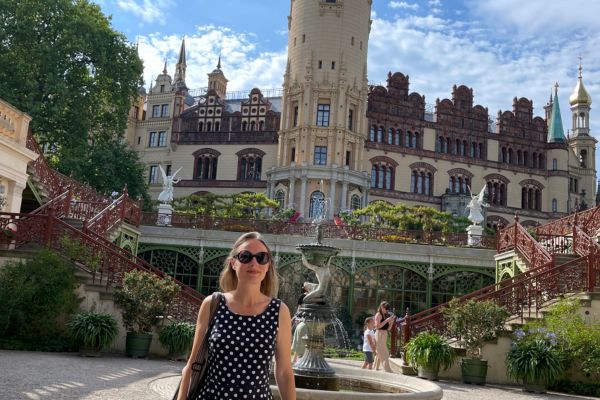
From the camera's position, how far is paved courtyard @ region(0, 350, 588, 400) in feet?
29.1

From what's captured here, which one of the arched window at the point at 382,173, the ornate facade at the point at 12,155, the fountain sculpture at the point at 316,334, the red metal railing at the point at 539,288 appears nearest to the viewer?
the fountain sculpture at the point at 316,334

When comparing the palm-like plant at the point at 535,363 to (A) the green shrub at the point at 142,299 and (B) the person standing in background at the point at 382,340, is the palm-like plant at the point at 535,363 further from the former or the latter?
(A) the green shrub at the point at 142,299

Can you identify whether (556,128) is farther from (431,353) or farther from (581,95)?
(431,353)

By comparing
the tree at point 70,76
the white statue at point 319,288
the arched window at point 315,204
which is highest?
the tree at point 70,76

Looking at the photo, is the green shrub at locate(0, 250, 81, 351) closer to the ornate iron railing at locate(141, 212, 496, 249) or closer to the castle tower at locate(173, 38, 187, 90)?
the ornate iron railing at locate(141, 212, 496, 249)

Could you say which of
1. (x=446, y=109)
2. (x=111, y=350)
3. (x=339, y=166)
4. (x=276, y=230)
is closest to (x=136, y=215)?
A: (x=276, y=230)

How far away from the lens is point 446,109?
6012cm

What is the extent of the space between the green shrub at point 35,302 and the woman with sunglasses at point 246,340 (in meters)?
11.1

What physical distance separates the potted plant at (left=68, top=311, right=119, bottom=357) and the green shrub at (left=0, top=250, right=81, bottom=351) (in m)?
0.55

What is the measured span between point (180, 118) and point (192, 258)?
35.5 metres

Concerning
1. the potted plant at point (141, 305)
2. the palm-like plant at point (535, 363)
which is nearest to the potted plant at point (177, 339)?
the potted plant at point (141, 305)

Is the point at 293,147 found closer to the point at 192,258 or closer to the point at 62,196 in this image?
the point at 192,258

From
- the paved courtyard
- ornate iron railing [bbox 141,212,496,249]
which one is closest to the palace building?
ornate iron railing [bbox 141,212,496,249]

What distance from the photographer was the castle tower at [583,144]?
65.9 metres
